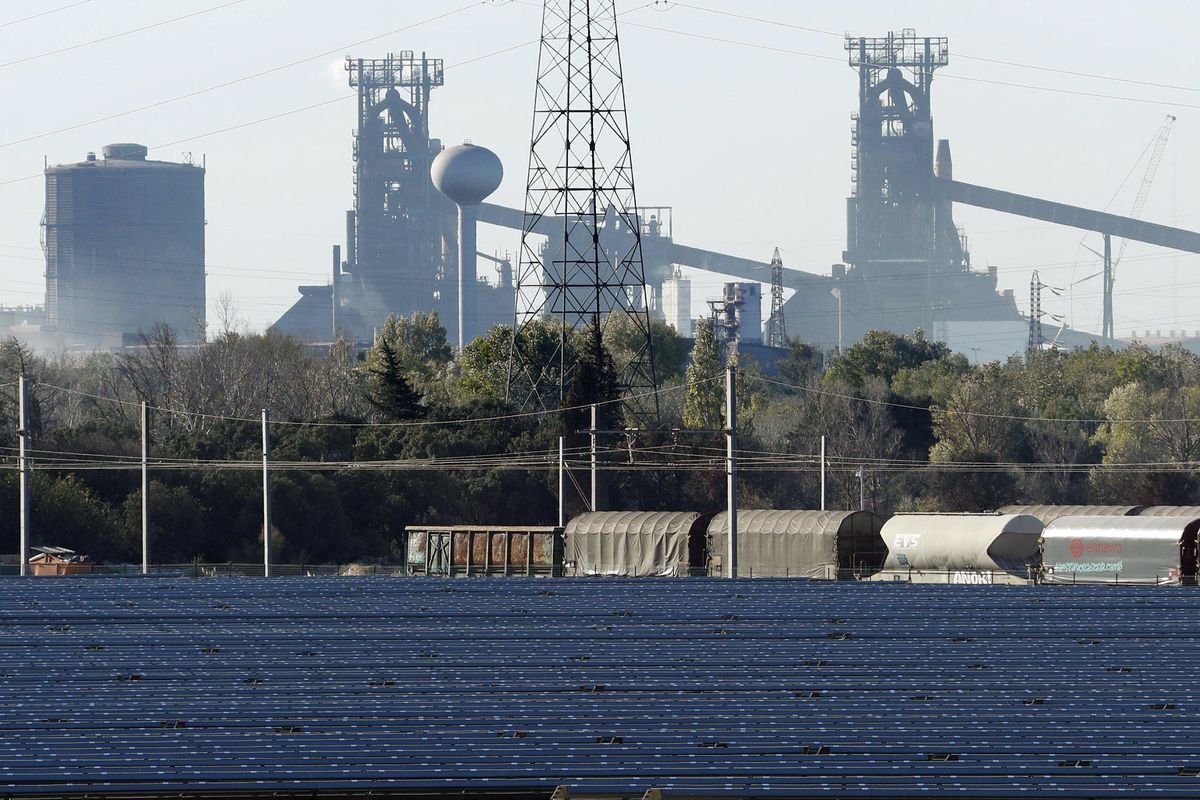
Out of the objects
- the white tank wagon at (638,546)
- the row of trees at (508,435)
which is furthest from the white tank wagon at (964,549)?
the row of trees at (508,435)

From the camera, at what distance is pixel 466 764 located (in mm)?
22719

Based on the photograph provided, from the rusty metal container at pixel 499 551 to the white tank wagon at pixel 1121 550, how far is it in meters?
17.4

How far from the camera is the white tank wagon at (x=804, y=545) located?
191ft

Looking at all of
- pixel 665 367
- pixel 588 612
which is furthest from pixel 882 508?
pixel 588 612

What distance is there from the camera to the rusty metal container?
62.1 metres

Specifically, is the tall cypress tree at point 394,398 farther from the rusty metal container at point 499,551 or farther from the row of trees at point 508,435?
the rusty metal container at point 499,551

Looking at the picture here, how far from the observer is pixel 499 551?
62.5m

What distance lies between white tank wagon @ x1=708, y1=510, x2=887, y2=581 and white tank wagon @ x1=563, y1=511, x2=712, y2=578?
83cm

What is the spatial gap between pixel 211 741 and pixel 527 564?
37868mm

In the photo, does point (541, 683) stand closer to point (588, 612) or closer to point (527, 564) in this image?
point (588, 612)

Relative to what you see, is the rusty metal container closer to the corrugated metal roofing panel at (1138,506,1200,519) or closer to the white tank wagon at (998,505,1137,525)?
the white tank wagon at (998,505,1137,525)

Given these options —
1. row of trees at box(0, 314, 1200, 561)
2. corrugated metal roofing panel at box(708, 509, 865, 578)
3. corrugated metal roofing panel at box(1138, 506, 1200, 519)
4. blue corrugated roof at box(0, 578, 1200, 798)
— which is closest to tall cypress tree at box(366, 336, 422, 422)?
row of trees at box(0, 314, 1200, 561)

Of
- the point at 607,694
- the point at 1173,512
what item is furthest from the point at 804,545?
the point at 607,694

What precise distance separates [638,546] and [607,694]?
112 ft
